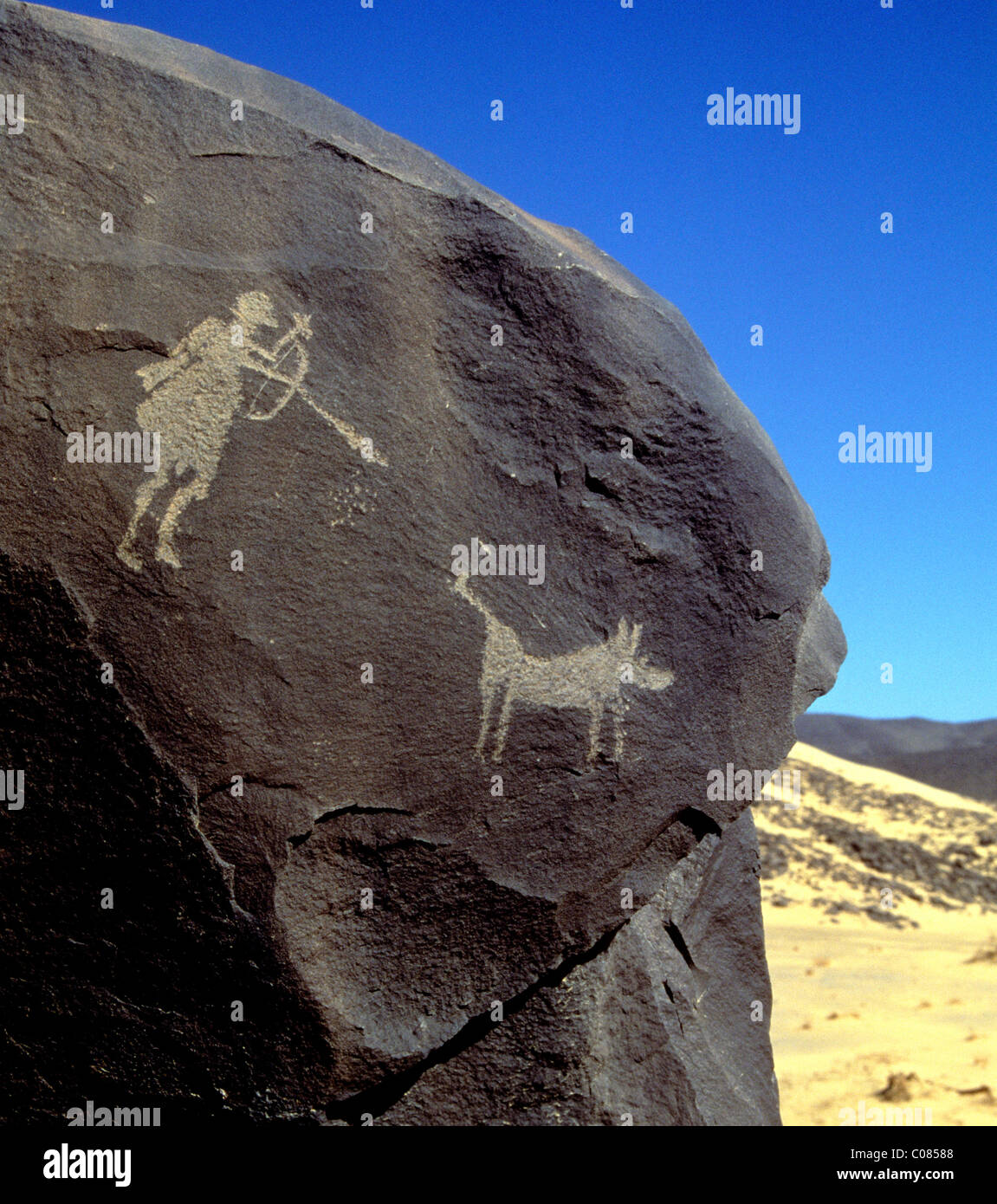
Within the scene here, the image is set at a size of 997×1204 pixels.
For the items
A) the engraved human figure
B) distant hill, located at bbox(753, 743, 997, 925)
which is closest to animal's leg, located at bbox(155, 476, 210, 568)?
the engraved human figure

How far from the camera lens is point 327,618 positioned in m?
2.59

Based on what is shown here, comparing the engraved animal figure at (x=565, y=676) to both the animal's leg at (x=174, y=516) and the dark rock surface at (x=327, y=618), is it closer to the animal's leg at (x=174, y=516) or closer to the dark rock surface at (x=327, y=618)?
the dark rock surface at (x=327, y=618)

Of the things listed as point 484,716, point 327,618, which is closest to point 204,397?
point 327,618

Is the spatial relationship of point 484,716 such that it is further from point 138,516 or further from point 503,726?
point 138,516

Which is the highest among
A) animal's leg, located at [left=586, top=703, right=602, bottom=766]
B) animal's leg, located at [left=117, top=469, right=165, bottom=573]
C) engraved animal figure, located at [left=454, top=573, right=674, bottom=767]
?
animal's leg, located at [left=117, top=469, right=165, bottom=573]

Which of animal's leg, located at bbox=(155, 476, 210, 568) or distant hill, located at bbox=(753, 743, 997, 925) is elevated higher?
animal's leg, located at bbox=(155, 476, 210, 568)

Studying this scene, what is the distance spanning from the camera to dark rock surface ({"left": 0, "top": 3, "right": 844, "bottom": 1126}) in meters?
2.49

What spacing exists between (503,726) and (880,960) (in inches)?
253

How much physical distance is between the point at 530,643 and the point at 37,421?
128 centimetres

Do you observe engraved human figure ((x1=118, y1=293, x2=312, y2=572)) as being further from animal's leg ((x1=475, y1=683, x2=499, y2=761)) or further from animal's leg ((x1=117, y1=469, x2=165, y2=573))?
animal's leg ((x1=475, y1=683, x2=499, y2=761))

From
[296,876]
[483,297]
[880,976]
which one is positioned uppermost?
[483,297]

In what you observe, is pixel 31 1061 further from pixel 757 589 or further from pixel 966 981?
pixel 966 981
